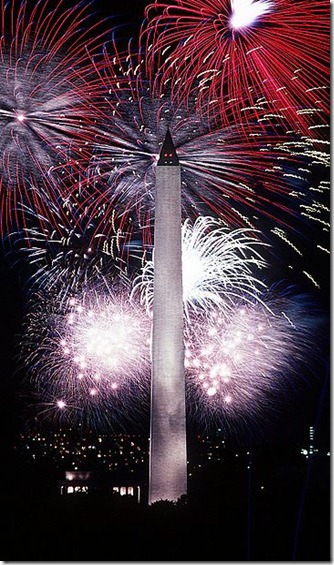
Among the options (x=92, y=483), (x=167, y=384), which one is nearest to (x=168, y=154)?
(x=167, y=384)

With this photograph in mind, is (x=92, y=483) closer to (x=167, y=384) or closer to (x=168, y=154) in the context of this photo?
(x=167, y=384)

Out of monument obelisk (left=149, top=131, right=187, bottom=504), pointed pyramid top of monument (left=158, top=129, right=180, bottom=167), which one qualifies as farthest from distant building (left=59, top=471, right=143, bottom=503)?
pointed pyramid top of monument (left=158, top=129, right=180, bottom=167)

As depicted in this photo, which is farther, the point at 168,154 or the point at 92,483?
the point at 92,483

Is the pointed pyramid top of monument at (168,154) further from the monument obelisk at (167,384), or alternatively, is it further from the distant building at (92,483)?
the distant building at (92,483)

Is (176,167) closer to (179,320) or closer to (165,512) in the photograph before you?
(179,320)

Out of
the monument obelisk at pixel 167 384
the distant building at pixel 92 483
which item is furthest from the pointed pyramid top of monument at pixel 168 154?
the distant building at pixel 92 483

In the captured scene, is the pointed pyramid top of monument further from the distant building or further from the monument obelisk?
the distant building
